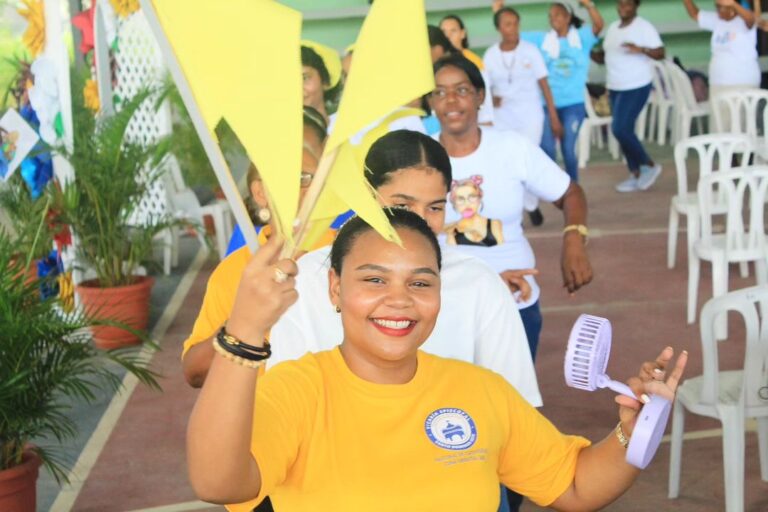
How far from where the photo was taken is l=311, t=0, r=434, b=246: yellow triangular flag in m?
1.70

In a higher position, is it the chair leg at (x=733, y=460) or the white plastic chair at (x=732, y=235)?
the white plastic chair at (x=732, y=235)

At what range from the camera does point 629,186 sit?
11.7 metres

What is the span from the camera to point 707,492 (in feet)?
15.1

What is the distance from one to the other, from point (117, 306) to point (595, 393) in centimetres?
281

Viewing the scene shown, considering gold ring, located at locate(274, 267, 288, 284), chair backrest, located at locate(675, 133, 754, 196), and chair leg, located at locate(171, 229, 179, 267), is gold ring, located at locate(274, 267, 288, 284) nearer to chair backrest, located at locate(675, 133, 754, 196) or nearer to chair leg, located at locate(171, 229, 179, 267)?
chair backrest, located at locate(675, 133, 754, 196)

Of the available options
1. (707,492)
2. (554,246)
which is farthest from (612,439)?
(554,246)

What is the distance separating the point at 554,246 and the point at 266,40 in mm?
7740

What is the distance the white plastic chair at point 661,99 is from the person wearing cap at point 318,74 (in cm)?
827

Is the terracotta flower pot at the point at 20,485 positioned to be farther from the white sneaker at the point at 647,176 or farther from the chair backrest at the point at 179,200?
the white sneaker at the point at 647,176

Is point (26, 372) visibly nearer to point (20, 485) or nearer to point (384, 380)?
point (20, 485)

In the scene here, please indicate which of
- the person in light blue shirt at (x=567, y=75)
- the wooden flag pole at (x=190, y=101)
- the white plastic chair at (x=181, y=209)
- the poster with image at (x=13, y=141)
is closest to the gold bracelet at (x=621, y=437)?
the wooden flag pole at (x=190, y=101)

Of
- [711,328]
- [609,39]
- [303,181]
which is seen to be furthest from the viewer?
[609,39]

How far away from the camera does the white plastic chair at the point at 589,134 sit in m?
13.5

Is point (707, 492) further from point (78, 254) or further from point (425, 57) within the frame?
point (78, 254)
